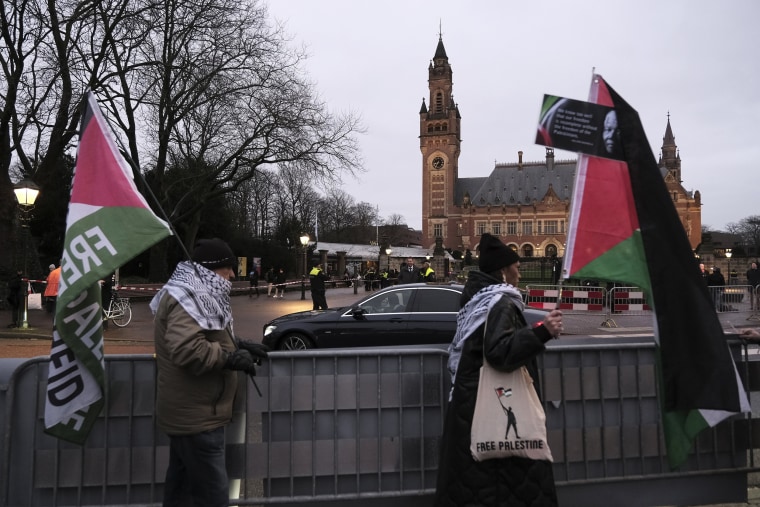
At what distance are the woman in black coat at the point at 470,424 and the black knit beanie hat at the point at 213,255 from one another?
4.60 ft

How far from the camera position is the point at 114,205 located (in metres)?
3.16

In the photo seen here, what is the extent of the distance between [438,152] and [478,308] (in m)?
93.8

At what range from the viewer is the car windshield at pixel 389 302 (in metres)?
9.58

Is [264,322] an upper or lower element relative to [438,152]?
lower

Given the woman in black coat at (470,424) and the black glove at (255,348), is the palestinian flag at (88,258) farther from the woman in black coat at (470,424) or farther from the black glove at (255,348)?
the woman in black coat at (470,424)

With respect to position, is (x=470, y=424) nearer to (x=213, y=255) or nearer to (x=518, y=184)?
(x=213, y=255)

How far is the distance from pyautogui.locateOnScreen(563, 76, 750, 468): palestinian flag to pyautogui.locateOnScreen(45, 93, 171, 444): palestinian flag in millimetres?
2292

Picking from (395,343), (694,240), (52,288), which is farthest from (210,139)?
(694,240)

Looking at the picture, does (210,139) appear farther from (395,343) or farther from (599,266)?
(599,266)

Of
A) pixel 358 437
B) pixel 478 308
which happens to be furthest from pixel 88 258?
pixel 478 308

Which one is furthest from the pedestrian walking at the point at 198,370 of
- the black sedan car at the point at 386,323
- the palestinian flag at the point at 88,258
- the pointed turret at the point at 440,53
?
the pointed turret at the point at 440,53

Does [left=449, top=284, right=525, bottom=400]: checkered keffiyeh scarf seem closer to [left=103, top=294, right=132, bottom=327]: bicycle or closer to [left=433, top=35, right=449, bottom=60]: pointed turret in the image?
[left=103, top=294, right=132, bottom=327]: bicycle

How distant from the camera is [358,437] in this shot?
3637 millimetres

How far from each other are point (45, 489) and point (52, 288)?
14.0 meters
